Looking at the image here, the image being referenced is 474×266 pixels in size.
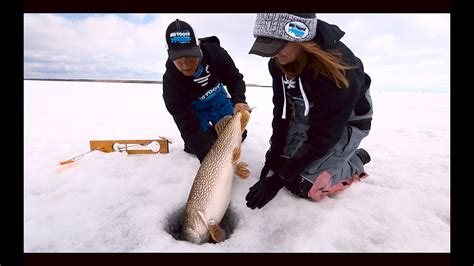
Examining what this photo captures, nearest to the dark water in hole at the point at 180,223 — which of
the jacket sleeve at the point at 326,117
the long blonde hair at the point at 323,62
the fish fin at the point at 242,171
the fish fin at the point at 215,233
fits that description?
the fish fin at the point at 215,233

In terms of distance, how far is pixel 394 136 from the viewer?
14.0ft

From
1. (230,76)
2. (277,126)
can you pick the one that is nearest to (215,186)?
(277,126)

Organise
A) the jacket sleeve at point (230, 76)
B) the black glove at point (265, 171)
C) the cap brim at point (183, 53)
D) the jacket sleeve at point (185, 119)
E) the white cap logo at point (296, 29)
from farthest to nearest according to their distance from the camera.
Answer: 1. the jacket sleeve at point (230, 76)
2. the jacket sleeve at point (185, 119)
3. the black glove at point (265, 171)
4. the cap brim at point (183, 53)
5. the white cap logo at point (296, 29)

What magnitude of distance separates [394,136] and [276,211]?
10.2 ft

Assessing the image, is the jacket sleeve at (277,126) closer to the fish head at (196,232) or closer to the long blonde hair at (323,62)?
the long blonde hair at (323,62)

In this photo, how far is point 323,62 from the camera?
1.74m

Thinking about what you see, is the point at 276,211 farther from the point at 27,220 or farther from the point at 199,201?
the point at 27,220

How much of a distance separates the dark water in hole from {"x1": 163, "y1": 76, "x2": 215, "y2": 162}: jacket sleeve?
69cm

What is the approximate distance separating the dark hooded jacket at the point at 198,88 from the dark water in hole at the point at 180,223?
0.68 metres

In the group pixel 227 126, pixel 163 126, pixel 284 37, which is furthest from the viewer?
pixel 163 126

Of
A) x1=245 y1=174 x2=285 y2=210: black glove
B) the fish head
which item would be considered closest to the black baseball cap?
x1=245 y1=174 x2=285 y2=210: black glove

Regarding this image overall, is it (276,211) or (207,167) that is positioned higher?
(207,167)

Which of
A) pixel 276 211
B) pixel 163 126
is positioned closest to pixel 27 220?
pixel 276 211

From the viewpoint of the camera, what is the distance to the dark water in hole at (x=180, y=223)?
211 cm
